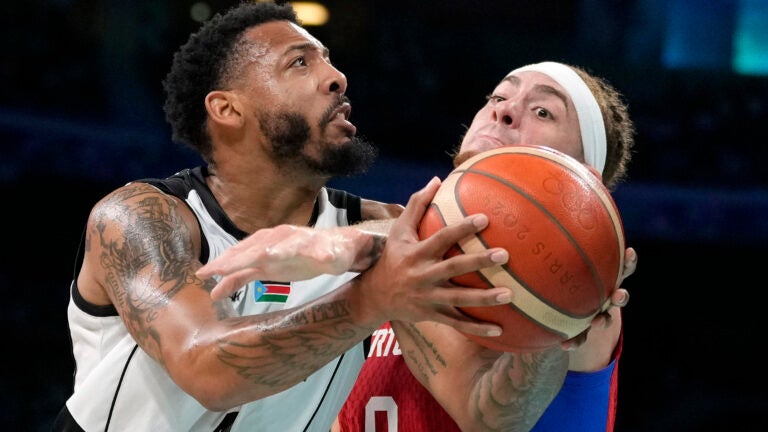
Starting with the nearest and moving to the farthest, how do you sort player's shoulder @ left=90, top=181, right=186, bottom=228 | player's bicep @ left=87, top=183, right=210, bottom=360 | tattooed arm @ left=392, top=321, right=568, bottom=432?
player's bicep @ left=87, top=183, right=210, bottom=360, tattooed arm @ left=392, top=321, right=568, bottom=432, player's shoulder @ left=90, top=181, right=186, bottom=228

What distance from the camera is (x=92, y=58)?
23.3 feet

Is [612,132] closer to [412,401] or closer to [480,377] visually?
[480,377]

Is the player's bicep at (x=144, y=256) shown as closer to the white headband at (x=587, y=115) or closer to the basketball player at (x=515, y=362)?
the basketball player at (x=515, y=362)

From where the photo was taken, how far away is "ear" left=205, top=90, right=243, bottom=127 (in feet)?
10.8

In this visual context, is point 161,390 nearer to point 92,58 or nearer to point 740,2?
point 92,58

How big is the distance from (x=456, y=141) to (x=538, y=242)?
18.1 feet

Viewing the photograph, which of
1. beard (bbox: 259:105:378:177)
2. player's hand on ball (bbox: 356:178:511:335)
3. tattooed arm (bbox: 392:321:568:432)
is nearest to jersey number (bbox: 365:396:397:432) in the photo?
tattooed arm (bbox: 392:321:568:432)

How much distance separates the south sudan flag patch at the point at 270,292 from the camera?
286cm

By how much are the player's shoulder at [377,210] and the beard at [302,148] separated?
0.48 ft

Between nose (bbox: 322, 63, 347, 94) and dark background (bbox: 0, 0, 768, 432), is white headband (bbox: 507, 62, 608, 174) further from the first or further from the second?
dark background (bbox: 0, 0, 768, 432)

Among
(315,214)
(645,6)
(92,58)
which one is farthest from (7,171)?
(645,6)

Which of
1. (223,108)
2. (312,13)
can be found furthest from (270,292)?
(312,13)

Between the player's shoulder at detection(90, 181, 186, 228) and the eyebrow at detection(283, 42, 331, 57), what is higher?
the eyebrow at detection(283, 42, 331, 57)

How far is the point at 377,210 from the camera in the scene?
128 inches
